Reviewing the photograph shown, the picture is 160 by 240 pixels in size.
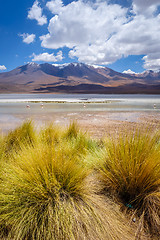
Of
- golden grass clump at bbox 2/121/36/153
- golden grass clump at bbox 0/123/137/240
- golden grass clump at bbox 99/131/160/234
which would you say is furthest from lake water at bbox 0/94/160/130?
golden grass clump at bbox 99/131/160/234

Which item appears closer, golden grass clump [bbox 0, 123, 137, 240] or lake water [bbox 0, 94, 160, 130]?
golden grass clump [bbox 0, 123, 137, 240]

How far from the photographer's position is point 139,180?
2324mm

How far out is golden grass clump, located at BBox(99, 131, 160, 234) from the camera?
2217 millimetres

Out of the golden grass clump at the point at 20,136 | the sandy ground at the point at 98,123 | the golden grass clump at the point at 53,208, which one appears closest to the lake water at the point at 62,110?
the sandy ground at the point at 98,123

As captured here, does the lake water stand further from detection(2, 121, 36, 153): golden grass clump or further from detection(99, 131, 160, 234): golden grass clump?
detection(99, 131, 160, 234): golden grass clump

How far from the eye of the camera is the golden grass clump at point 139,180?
2217 millimetres

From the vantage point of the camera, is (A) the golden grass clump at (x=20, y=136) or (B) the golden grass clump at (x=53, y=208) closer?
(B) the golden grass clump at (x=53, y=208)

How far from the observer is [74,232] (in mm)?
1902

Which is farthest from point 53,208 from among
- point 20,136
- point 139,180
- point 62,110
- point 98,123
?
point 62,110

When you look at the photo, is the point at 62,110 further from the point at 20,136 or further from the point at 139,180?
the point at 139,180

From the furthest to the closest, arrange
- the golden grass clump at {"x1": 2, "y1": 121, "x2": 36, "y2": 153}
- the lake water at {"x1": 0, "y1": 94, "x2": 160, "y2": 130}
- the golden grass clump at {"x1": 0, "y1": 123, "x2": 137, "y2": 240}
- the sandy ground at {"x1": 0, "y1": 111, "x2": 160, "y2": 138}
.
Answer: the lake water at {"x1": 0, "y1": 94, "x2": 160, "y2": 130}
the sandy ground at {"x1": 0, "y1": 111, "x2": 160, "y2": 138}
the golden grass clump at {"x1": 2, "y1": 121, "x2": 36, "y2": 153}
the golden grass clump at {"x1": 0, "y1": 123, "x2": 137, "y2": 240}

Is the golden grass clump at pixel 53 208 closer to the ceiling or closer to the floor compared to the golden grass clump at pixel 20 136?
closer to the floor

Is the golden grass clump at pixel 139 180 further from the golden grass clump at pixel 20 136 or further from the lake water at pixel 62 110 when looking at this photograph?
the lake water at pixel 62 110

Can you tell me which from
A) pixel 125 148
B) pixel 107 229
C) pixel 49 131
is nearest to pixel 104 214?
pixel 107 229
